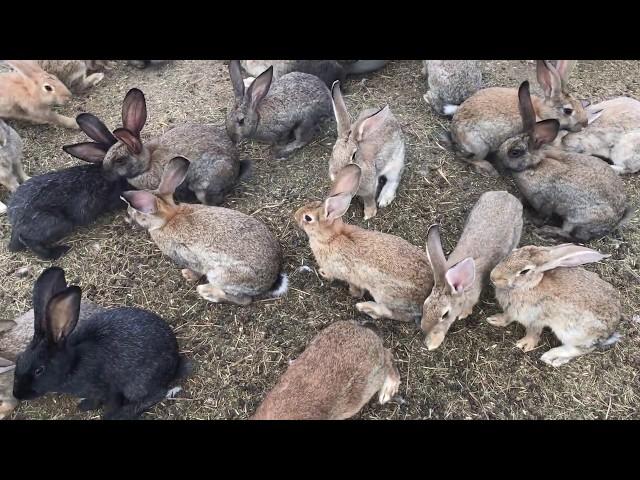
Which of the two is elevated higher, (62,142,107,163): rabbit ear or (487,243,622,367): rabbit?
(62,142,107,163): rabbit ear

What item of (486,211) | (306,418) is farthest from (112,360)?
(486,211)

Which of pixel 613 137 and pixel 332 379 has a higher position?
pixel 613 137

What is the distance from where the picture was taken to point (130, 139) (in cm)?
387

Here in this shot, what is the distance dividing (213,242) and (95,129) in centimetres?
160

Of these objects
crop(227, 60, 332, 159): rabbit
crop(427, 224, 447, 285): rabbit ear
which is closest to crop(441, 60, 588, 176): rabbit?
crop(227, 60, 332, 159): rabbit

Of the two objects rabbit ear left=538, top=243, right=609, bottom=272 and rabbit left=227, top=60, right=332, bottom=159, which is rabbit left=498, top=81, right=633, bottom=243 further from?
rabbit left=227, top=60, right=332, bottom=159

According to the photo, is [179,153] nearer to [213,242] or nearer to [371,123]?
[213,242]

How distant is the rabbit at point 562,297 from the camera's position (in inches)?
120

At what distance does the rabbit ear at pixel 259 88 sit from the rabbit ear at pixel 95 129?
130 cm

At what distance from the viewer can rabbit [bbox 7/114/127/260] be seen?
12.7 ft

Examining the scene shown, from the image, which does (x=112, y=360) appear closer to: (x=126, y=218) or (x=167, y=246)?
(x=167, y=246)

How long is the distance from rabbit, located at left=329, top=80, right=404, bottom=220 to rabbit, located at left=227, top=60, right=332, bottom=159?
2.50ft

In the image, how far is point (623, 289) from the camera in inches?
143

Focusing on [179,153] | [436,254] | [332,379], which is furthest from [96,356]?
[436,254]
